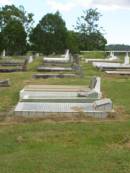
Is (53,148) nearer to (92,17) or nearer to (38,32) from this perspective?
(38,32)

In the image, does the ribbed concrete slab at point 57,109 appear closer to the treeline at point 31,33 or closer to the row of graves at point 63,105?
the row of graves at point 63,105

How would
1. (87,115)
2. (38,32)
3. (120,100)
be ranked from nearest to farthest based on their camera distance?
(87,115) < (120,100) < (38,32)

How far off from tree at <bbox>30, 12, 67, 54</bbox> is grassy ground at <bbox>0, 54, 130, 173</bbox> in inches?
1377

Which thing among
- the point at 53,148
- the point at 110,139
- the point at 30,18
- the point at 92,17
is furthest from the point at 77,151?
the point at 92,17

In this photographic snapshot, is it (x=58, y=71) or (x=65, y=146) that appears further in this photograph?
(x=58, y=71)

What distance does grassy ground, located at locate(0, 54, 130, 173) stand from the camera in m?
5.62

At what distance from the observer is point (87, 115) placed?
29.6 ft

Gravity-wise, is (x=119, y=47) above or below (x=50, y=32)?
below

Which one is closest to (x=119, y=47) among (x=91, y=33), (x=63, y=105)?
(x=91, y=33)

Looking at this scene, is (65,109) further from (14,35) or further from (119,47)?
(119,47)

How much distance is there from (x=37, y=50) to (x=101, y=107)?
37.7 metres

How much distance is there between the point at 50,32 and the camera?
43.8 meters

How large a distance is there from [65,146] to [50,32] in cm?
3765

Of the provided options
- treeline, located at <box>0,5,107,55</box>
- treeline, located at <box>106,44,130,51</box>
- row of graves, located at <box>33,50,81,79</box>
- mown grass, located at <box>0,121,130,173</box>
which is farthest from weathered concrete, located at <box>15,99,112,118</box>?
treeline, located at <box>106,44,130,51</box>
